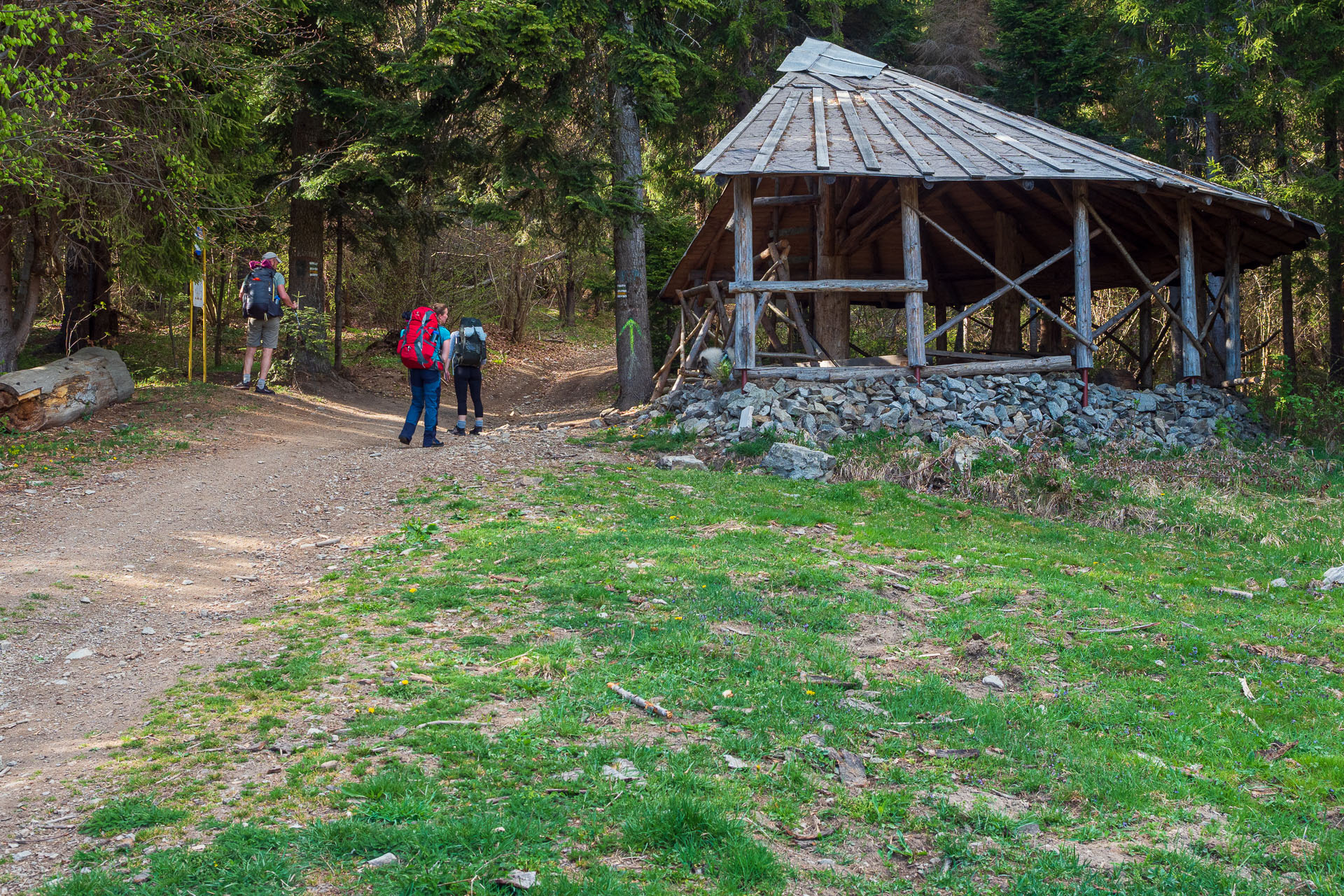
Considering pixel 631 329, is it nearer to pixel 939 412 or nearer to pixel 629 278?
pixel 629 278

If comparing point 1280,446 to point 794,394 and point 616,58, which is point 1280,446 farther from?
point 616,58

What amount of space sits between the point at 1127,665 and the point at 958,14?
24725 mm

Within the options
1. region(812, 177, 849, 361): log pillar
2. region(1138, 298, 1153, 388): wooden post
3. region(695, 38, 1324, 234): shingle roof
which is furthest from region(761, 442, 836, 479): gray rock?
region(1138, 298, 1153, 388): wooden post

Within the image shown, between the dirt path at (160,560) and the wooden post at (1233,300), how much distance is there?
1176 cm

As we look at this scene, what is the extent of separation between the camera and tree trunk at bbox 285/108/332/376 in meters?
17.6

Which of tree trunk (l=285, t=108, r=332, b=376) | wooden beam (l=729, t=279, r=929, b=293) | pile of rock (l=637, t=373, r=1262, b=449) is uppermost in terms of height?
tree trunk (l=285, t=108, r=332, b=376)

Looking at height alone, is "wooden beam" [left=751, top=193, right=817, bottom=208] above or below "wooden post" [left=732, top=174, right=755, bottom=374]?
above

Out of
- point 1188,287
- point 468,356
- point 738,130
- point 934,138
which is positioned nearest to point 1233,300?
point 1188,287

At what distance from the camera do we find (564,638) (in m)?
5.86

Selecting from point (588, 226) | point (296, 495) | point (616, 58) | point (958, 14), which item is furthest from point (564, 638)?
point (958, 14)

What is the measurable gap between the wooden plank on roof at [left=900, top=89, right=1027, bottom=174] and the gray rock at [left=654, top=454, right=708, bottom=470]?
593 cm

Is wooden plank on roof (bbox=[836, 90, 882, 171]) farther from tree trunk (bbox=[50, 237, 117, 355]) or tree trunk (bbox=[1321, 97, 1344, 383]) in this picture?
tree trunk (bbox=[50, 237, 117, 355])

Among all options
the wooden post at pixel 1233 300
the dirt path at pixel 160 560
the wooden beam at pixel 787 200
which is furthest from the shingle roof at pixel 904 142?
the dirt path at pixel 160 560

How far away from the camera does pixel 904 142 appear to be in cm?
1391
